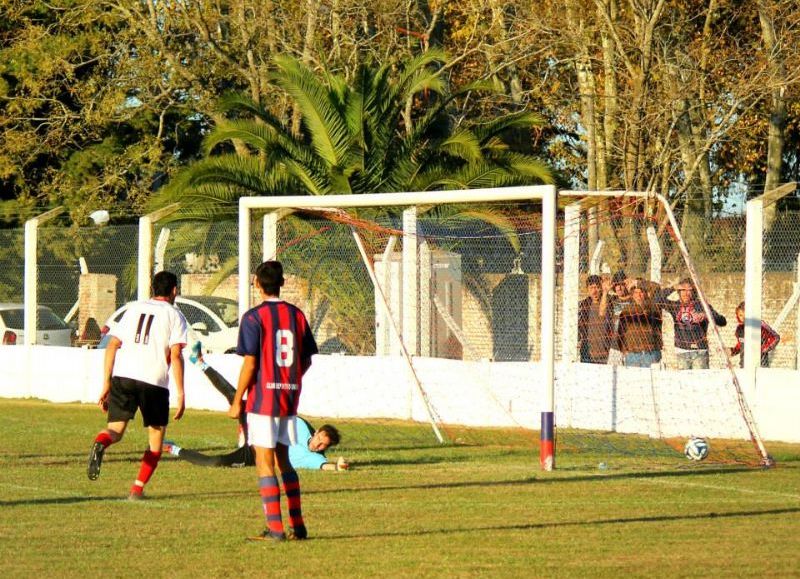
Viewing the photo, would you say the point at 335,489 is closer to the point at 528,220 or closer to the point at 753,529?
the point at 753,529

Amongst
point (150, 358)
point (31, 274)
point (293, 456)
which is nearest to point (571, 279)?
point (293, 456)

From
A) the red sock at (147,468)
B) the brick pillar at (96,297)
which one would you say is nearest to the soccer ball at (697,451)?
the red sock at (147,468)

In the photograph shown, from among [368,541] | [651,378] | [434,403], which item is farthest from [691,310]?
[368,541]

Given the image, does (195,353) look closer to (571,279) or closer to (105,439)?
(105,439)

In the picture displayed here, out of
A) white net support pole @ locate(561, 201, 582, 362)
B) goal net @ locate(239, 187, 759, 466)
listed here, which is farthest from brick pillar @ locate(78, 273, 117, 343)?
white net support pole @ locate(561, 201, 582, 362)

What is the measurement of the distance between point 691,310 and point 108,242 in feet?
31.3

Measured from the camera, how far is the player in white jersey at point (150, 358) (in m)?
10.9

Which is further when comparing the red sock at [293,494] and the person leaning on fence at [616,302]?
the person leaning on fence at [616,302]

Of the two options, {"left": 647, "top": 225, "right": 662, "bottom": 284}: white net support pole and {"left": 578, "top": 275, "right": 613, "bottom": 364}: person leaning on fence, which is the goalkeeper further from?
{"left": 647, "top": 225, "right": 662, "bottom": 284}: white net support pole

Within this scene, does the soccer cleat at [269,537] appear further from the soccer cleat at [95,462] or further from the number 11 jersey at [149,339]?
the soccer cleat at [95,462]

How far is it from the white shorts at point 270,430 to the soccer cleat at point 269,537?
570mm

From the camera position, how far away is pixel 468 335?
18.5 m

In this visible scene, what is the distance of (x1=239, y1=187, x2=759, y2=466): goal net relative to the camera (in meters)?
15.9

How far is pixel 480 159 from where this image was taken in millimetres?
24922
